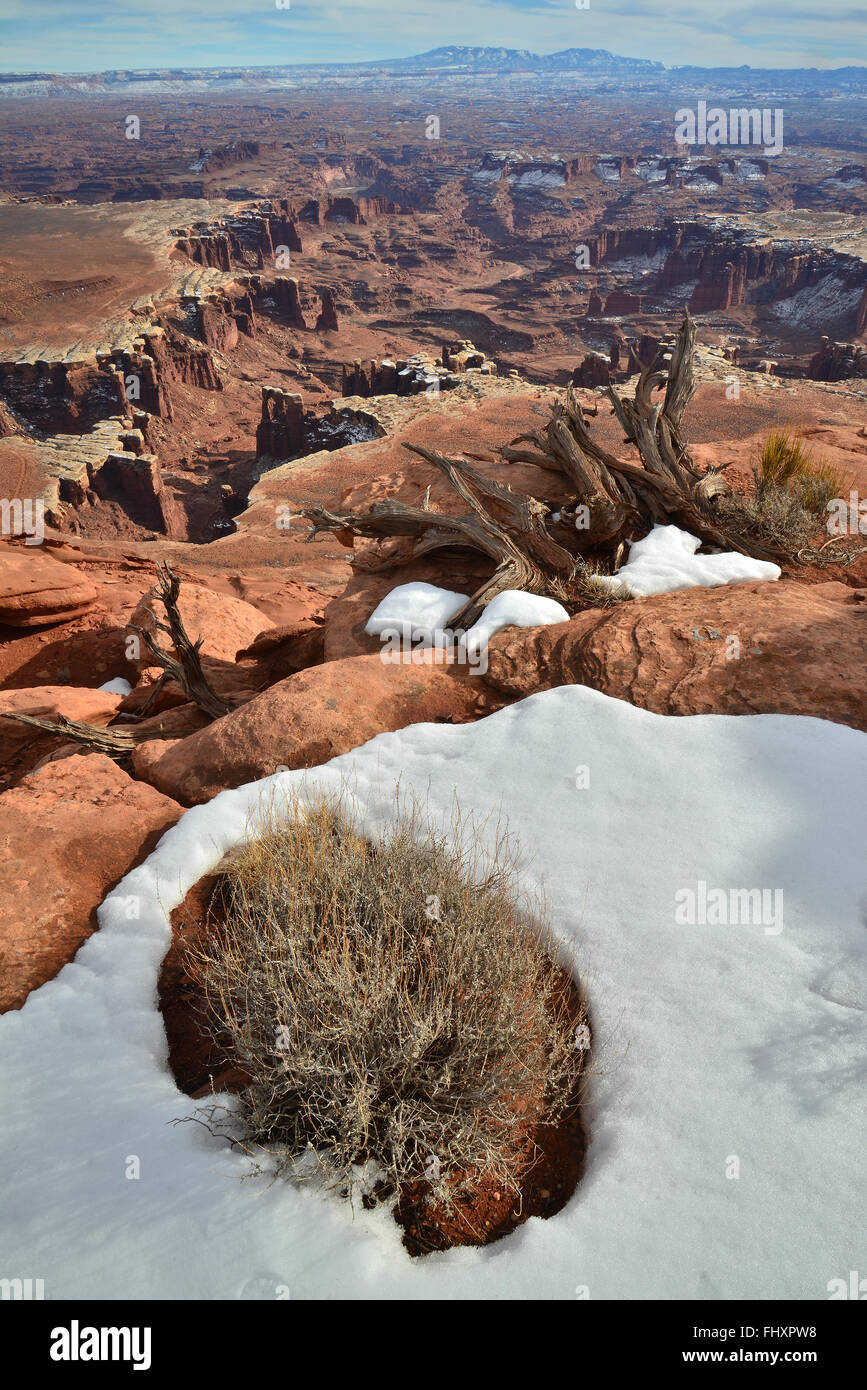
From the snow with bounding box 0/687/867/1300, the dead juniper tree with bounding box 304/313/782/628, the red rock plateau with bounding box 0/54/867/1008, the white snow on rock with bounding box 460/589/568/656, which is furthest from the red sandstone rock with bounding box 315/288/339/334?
the snow with bounding box 0/687/867/1300

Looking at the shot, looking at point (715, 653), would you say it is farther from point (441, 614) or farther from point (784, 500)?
point (784, 500)

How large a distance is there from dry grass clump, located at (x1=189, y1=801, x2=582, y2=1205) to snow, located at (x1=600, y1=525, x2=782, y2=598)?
394 centimetres

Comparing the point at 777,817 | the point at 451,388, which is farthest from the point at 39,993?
the point at 451,388

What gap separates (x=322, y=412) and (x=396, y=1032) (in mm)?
41461

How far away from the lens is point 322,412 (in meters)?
40.2

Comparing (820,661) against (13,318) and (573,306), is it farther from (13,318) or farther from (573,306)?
(573,306)

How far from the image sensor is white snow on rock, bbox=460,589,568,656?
19.4 ft

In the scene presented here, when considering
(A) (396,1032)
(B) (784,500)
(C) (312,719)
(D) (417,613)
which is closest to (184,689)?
(D) (417,613)

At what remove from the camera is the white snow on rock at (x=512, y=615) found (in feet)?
19.4

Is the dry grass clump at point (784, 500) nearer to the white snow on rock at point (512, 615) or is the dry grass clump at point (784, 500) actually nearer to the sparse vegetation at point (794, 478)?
the sparse vegetation at point (794, 478)

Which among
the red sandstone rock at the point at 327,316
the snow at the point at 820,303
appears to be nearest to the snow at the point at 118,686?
the red sandstone rock at the point at 327,316

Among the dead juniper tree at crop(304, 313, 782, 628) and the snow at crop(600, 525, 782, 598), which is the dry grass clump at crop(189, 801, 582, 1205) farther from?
the snow at crop(600, 525, 782, 598)

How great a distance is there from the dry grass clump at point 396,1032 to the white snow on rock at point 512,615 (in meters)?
2.89

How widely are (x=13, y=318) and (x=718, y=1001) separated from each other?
6445 cm
